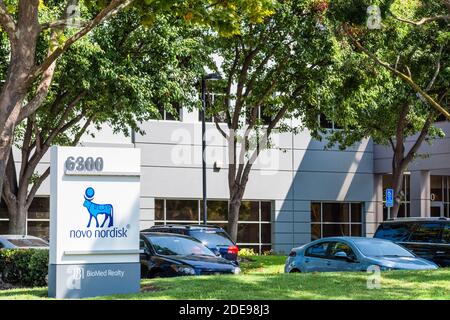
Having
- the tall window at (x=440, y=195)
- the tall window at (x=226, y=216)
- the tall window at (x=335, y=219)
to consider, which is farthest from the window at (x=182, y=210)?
the tall window at (x=440, y=195)

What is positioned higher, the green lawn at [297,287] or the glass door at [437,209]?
the glass door at [437,209]

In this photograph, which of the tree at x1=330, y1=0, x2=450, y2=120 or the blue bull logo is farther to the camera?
the tree at x1=330, y1=0, x2=450, y2=120

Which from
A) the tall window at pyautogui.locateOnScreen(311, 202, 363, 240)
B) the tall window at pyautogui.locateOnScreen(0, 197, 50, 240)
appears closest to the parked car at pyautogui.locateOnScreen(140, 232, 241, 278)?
the tall window at pyautogui.locateOnScreen(0, 197, 50, 240)

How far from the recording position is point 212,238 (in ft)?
75.0

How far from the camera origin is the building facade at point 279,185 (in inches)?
1476

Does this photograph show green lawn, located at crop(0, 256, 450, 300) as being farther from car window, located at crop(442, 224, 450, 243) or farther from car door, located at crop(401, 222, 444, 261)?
car door, located at crop(401, 222, 444, 261)

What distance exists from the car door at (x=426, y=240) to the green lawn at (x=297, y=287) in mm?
4797

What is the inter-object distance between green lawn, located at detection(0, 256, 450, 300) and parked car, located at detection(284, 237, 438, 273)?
6.31ft

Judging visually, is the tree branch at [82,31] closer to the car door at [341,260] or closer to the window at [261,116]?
the car door at [341,260]

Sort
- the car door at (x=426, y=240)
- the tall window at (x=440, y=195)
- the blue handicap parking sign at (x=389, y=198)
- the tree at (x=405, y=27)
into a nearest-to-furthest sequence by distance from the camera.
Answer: the car door at (x=426, y=240), the tree at (x=405, y=27), the blue handicap parking sign at (x=389, y=198), the tall window at (x=440, y=195)

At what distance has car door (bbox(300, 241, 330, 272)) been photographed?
1878cm

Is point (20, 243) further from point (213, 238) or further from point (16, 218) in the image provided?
point (213, 238)
